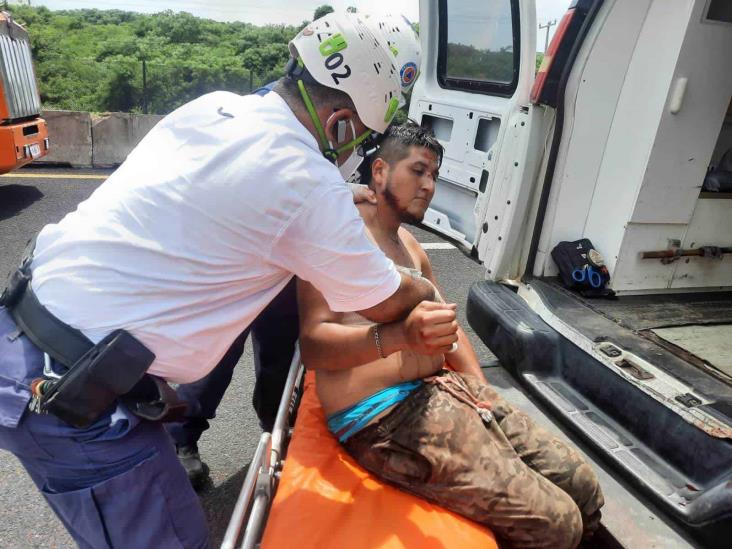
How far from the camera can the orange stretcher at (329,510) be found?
162 centimetres

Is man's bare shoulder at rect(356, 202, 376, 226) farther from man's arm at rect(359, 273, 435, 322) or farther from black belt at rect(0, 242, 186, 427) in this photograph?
black belt at rect(0, 242, 186, 427)

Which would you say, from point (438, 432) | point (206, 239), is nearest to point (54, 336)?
point (206, 239)

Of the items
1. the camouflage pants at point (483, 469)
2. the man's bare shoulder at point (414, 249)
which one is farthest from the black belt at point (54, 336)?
the man's bare shoulder at point (414, 249)

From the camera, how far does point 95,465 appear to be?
146cm

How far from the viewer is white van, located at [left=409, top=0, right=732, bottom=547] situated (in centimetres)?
247

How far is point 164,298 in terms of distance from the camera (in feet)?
4.61

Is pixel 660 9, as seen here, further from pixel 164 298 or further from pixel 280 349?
pixel 164 298

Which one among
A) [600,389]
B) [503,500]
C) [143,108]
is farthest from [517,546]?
[143,108]

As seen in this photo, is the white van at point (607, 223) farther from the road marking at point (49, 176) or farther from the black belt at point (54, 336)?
the road marking at point (49, 176)

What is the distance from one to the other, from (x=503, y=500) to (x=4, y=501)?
81.6 inches

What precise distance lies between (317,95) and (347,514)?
1.20 m

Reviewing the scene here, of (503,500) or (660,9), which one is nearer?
(503,500)

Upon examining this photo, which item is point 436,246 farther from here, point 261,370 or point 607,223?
point 261,370

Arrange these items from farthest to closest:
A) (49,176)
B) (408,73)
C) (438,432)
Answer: (49,176), (438,432), (408,73)
